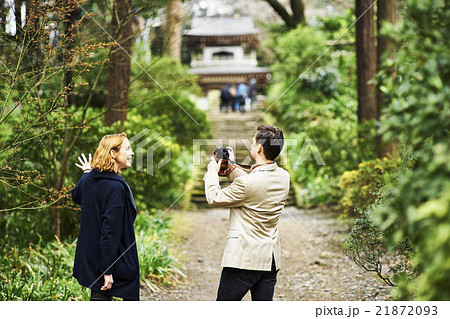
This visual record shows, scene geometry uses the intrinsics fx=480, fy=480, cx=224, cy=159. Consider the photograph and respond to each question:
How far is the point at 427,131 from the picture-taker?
175 centimetres

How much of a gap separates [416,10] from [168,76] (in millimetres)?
5497

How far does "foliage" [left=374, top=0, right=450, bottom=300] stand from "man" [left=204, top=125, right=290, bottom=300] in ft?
2.58

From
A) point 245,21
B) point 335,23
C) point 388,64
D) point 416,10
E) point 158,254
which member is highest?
point 245,21

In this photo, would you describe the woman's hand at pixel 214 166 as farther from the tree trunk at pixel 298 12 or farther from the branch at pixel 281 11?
the tree trunk at pixel 298 12

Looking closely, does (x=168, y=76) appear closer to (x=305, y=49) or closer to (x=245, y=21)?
(x=305, y=49)

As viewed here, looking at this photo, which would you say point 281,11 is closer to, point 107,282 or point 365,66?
point 365,66

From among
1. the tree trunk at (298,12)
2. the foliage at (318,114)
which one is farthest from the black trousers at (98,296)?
the tree trunk at (298,12)

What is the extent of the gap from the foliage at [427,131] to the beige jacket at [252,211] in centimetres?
79

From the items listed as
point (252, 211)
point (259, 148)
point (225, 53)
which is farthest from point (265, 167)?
point (225, 53)

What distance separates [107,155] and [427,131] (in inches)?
66.7

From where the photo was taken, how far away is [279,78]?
17.1 meters

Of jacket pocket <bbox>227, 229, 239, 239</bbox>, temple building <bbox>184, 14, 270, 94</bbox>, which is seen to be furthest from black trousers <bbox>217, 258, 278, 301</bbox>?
temple building <bbox>184, 14, 270, 94</bbox>

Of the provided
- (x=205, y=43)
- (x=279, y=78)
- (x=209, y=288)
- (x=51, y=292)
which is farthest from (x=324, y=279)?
(x=205, y=43)

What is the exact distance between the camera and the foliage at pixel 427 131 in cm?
151
